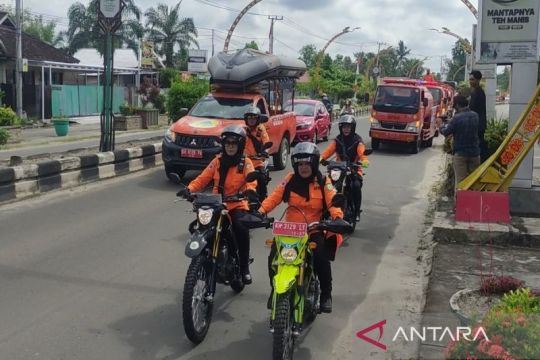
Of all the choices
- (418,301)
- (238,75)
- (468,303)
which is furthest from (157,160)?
(468,303)

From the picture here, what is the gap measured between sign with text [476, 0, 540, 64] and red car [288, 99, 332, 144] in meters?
10.0

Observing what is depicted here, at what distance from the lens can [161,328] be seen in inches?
201

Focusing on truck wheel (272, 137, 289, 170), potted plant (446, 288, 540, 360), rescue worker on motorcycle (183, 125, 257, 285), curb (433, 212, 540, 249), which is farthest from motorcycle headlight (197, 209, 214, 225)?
truck wheel (272, 137, 289, 170)

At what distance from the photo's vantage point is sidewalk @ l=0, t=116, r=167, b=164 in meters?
18.1

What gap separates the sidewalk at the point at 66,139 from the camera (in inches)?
711

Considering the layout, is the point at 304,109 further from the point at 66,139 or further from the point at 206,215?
the point at 206,215

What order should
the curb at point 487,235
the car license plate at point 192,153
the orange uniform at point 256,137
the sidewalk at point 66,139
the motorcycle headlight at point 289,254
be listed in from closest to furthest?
the motorcycle headlight at point 289,254 < the curb at point 487,235 < the orange uniform at point 256,137 < the car license plate at point 192,153 < the sidewalk at point 66,139

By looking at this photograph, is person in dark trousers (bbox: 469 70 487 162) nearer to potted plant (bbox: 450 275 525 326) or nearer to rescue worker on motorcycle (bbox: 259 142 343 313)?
potted plant (bbox: 450 275 525 326)

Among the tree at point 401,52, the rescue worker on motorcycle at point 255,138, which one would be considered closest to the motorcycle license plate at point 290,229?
the rescue worker on motorcycle at point 255,138

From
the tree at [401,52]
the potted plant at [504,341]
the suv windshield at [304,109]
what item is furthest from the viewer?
the tree at [401,52]

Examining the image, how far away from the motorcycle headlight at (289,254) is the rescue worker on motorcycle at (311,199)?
15.9 inches

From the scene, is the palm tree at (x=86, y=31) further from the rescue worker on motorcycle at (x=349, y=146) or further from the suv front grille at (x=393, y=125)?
the rescue worker on motorcycle at (x=349, y=146)

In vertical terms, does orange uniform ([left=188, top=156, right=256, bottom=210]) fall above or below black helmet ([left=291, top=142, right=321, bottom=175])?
below

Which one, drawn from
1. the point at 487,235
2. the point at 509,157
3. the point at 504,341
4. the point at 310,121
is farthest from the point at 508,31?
the point at 310,121
